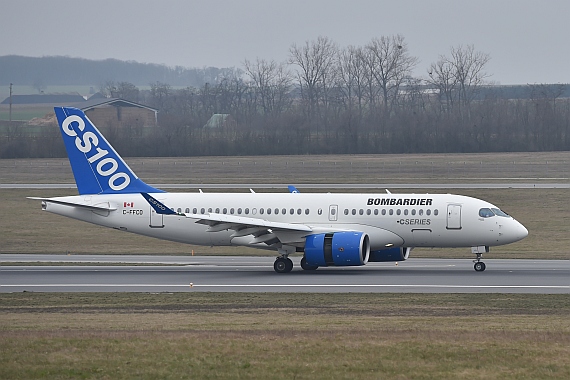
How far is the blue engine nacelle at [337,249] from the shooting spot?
109ft

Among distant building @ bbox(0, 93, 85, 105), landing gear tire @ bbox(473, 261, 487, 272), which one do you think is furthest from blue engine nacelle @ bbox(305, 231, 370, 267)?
distant building @ bbox(0, 93, 85, 105)

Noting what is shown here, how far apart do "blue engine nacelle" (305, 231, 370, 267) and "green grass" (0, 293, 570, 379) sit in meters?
6.83

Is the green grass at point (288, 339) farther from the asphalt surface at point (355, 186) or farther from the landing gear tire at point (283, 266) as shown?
the asphalt surface at point (355, 186)

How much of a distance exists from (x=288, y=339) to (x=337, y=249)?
15.7 meters

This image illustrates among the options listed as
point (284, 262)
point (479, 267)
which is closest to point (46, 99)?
point (284, 262)

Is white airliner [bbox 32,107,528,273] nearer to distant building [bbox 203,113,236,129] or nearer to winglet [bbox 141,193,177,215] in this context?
winglet [bbox 141,193,177,215]

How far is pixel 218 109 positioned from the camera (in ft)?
441

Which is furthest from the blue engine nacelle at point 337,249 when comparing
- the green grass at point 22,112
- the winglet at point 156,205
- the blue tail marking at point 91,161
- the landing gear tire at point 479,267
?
the green grass at point 22,112

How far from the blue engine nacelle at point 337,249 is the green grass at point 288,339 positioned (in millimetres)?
6834

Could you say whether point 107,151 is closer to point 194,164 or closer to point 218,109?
point 194,164

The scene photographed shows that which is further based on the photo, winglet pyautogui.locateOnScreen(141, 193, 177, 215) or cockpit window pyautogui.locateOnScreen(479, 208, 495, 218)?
cockpit window pyautogui.locateOnScreen(479, 208, 495, 218)

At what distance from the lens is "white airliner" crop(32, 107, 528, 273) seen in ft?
112

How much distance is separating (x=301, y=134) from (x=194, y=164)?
678 inches

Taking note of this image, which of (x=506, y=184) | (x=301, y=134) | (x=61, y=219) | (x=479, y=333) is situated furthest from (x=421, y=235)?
(x=301, y=134)
